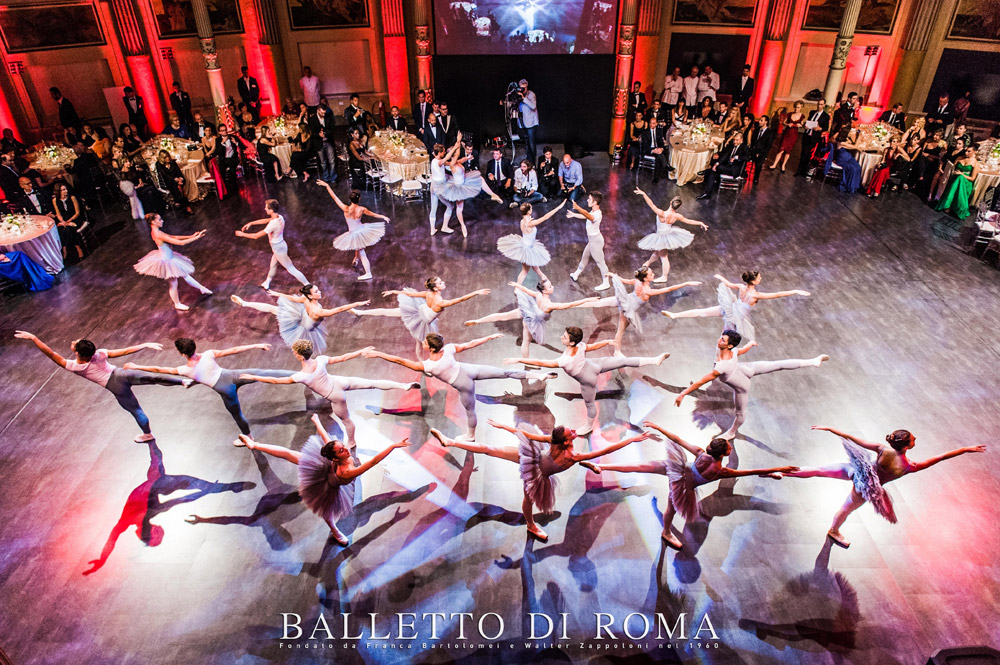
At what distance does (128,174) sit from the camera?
30.9ft

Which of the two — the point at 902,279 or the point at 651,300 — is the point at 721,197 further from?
the point at 651,300

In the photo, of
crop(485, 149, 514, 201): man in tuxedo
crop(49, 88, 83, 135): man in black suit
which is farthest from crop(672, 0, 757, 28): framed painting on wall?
crop(49, 88, 83, 135): man in black suit

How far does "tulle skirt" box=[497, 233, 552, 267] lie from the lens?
695 centimetres

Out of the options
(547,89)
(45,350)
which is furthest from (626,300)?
(547,89)

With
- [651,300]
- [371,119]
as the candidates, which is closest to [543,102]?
[371,119]

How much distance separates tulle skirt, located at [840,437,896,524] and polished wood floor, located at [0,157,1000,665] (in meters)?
0.67

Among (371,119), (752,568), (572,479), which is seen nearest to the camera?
(752,568)

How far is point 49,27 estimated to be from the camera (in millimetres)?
12547

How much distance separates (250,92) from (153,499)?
11.3 meters

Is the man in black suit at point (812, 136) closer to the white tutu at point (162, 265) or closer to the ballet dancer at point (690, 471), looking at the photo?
the ballet dancer at point (690, 471)

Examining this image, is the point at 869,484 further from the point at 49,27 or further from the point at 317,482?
the point at 49,27

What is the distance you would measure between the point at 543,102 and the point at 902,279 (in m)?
8.15

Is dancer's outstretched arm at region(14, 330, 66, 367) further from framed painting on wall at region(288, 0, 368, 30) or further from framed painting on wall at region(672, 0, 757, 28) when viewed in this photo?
framed painting on wall at region(672, 0, 757, 28)

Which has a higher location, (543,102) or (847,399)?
(543,102)
